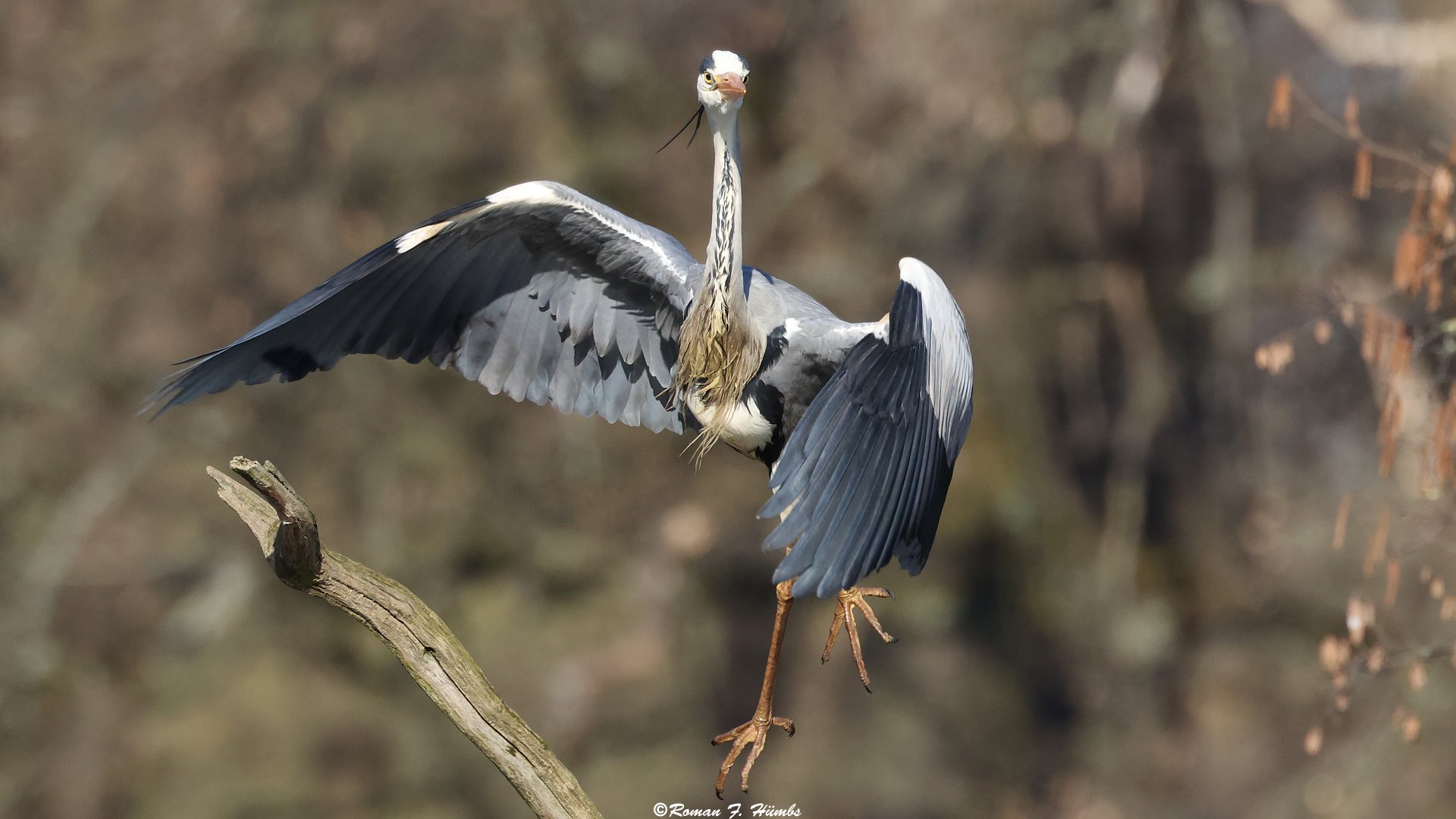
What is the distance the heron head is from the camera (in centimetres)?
358

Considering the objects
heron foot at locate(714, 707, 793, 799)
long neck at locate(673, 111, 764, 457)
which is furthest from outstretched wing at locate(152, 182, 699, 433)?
heron foot at locate(714, 707, 793, 799)

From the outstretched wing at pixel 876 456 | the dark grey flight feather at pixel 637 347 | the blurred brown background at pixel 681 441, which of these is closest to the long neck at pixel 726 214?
the dark grey flight feather at pixel 637 347

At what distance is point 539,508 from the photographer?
27.8ft

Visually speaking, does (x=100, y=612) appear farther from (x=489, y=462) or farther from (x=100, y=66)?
(x=100, y=66)

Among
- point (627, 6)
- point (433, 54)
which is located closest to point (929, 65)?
point (627, 6)

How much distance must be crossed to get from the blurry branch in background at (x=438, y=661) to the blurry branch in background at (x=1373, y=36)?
21.6ft

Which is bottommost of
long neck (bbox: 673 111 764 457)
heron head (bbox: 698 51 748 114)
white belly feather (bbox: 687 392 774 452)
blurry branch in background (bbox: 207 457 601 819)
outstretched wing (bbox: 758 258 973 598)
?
blurry branch in background (bbox: 207 457 601 819)

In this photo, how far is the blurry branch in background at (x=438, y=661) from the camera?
10.3 feet

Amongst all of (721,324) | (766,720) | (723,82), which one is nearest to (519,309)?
(721,324)

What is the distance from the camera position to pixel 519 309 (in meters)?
4.11

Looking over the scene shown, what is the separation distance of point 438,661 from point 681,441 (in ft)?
16.8

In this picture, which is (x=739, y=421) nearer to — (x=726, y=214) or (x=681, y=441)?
(x=726, y=214)

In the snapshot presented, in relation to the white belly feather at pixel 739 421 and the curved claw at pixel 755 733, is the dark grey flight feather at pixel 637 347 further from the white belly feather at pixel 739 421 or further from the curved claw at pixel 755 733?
the curved claw at pixel 755 733

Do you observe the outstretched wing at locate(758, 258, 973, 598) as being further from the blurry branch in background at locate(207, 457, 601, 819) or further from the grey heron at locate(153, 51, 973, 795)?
the blurry branch in background at locate(207, 457, 601, 819)
